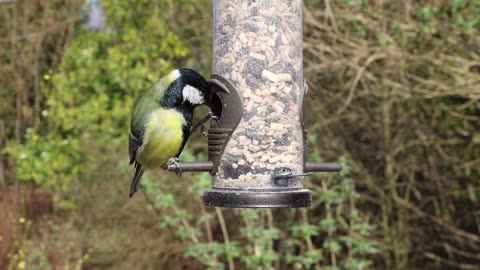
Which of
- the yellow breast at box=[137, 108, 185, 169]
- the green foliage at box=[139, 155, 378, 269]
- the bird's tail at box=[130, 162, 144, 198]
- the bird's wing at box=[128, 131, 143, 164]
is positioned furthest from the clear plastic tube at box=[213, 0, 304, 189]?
the green foliage at box=[139, 155, 378, 269]

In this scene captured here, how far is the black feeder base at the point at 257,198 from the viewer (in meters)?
3.82

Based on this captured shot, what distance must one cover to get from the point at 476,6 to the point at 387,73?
1.33m

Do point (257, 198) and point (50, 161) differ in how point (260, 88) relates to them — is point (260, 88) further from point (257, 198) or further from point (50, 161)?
point (50, 161)

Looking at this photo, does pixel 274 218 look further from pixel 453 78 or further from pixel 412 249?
pixel 453 78

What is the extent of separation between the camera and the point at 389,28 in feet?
23.4

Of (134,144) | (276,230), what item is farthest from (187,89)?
(276,230)

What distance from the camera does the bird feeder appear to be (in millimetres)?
3965

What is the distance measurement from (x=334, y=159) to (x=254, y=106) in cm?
378

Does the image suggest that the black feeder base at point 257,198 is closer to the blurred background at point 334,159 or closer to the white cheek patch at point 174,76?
the white cheek patch at point 174,76

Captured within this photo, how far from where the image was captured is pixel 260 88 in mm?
4012

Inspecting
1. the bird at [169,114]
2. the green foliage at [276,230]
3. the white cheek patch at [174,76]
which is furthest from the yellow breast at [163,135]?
the green foliage at [276,230]

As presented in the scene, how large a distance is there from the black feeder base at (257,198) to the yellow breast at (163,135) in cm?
31

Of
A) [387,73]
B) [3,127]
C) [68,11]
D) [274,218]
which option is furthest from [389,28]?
[3,127]

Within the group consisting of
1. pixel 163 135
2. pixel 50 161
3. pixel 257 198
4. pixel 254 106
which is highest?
pixel 254 106
